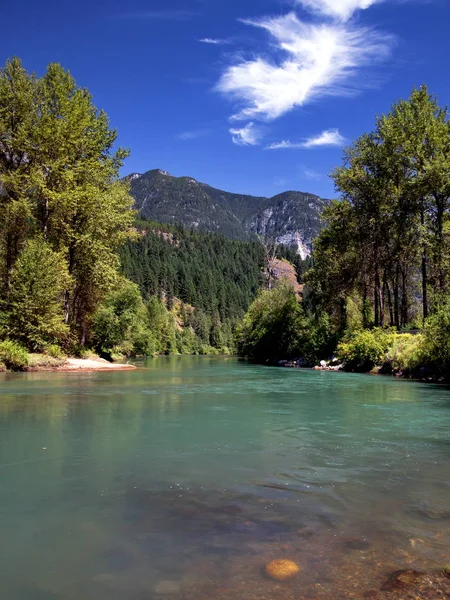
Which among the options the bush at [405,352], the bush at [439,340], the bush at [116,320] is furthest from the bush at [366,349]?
the bush at [116,320]

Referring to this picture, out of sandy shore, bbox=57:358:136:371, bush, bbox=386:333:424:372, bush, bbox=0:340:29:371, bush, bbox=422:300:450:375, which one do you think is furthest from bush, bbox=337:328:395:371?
bush, bbox=0:340:29:371

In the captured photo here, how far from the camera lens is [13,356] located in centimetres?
2644

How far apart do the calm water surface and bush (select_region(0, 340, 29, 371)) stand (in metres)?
15.8

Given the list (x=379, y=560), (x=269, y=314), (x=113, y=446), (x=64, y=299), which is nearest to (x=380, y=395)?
(x=113, y=446)

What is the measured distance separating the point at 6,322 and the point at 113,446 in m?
23.0

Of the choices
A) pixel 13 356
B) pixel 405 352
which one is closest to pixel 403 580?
pixel 13 356

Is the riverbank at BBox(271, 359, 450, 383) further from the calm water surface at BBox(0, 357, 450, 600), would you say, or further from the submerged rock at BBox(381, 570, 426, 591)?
the submerged rock at BBox(381, 570, 426, 591)

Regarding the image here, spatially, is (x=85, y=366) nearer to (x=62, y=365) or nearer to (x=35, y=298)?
(x=62, y=365)

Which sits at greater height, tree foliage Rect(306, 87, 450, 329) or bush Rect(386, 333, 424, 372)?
tree foliage Rect(306, 87, 450, 329)

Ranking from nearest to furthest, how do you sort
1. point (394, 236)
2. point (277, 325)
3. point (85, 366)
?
point (85, 366)
point (394, 236)
point (277, 325)

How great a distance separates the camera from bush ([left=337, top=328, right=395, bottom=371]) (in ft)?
106

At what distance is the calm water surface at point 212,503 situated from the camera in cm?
416

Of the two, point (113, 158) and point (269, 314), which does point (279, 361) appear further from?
point (113, 158)

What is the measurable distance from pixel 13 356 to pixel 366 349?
75.8ft
